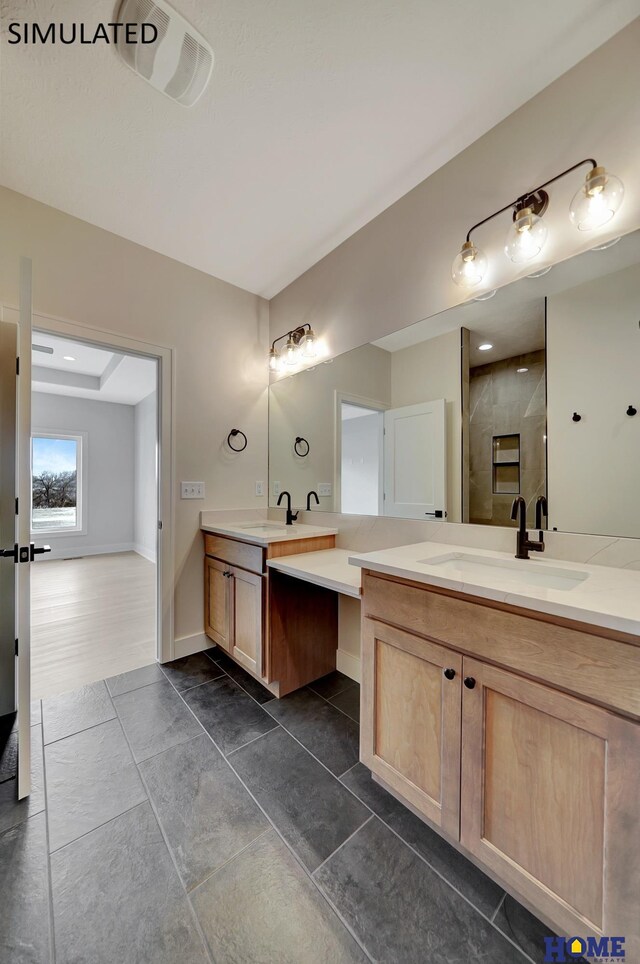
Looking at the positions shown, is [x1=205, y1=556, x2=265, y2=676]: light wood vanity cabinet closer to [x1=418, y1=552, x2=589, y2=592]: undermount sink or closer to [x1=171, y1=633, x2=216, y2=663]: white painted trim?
[x1=171, y1=633, x2=216, y2=663]: white painted trim

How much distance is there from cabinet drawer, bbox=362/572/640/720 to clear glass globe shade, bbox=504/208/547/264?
1.33 m

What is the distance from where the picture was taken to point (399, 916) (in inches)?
38.2

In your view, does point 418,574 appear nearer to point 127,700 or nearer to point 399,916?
point 399,916

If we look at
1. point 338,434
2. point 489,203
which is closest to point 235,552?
point 338,434

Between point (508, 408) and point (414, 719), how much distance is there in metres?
1.24

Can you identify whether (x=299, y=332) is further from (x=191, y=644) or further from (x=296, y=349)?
(x=191, y=644)

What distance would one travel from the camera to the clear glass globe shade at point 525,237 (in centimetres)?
131

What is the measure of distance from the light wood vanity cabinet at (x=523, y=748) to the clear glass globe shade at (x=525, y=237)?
1.32m

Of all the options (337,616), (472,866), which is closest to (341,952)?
(472,866)

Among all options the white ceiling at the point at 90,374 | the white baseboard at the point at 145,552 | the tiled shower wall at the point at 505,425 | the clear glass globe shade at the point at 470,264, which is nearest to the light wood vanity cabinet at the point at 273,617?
the tiled shower wall at the point at 505,425

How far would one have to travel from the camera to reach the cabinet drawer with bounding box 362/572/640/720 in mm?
772

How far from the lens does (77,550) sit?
18.7ft

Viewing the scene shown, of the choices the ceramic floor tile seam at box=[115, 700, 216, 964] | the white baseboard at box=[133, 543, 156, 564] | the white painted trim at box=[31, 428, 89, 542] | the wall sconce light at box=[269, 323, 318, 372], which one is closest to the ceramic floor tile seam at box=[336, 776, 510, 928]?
the ceramic floor tile seam at box=[115, 700, 216, 964]

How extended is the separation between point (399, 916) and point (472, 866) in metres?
0.29
